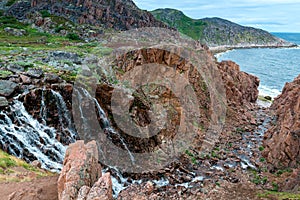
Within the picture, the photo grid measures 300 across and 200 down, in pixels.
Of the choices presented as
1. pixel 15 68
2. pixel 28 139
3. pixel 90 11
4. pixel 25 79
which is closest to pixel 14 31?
pixel 90 11

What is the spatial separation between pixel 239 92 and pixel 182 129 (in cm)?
1667

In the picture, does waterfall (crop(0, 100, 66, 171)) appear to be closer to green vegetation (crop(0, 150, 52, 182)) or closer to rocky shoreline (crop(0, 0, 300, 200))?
rocky shoreline (crop(0, 0, 300, 200))

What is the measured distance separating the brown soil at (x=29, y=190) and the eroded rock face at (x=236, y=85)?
27708 millimetres

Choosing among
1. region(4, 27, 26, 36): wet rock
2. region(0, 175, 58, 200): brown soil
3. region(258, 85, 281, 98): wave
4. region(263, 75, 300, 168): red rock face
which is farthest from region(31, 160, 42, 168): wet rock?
region(258, 85, 281, 98): wave

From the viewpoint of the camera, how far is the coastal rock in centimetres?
1032

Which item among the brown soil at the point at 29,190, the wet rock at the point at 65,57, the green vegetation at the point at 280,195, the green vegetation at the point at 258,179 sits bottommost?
the green vegetation at the point at 258,179

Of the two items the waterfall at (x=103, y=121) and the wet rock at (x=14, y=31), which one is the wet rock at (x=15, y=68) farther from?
the wet rock at (x=14, y=31)

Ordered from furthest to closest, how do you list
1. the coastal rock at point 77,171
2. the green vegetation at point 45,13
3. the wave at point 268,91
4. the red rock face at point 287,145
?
1. the green vegetation at point 45,13
2. the wave at point 268,91
3. the red rock face at point 287,145
4. the coastal rock at point 77,171

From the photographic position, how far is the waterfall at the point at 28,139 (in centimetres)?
1577

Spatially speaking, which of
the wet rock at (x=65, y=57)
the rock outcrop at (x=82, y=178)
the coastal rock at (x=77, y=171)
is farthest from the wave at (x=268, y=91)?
the rock outcrop at (x=82, y=178)

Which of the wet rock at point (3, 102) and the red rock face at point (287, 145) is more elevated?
the wet rock at point (3, 102)

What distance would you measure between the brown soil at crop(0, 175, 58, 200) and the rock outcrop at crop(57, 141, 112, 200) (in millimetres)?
1025

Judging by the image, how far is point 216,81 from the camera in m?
35.2

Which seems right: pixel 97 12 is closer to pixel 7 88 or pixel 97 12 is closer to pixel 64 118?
pixel 7 88
